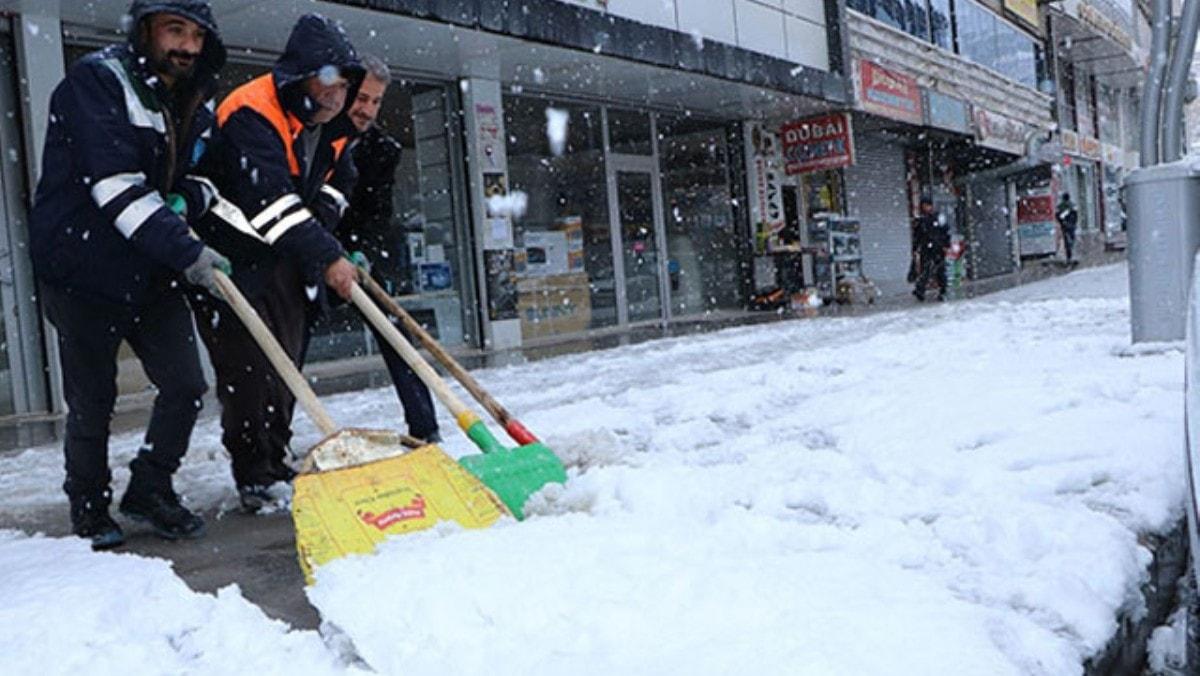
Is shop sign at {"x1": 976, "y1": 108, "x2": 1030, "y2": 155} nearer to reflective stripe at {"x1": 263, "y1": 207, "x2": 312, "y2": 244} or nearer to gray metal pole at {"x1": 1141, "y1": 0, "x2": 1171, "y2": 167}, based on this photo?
gray metal pole at {"x1": 1141, "y1": 0, "x2": 1171, "y2": 167}

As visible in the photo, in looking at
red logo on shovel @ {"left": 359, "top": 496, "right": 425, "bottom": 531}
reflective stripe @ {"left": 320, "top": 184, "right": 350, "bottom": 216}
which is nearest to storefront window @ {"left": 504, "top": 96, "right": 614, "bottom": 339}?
reflective stripe @ {"left": 320, "top": 184, "right": 350, "bottom": 216}

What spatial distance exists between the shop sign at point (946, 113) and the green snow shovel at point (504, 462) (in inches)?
645

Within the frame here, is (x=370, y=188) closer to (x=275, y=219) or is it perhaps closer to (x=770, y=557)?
(x=275, y=219)

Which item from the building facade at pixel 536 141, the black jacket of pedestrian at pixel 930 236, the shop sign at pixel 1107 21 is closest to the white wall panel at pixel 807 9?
the building facade at pixel 536 141

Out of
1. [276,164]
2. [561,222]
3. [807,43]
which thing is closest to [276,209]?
[276,164]

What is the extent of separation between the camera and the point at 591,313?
13.9m

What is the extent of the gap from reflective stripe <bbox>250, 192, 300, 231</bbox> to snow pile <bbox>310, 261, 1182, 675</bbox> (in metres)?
1.33

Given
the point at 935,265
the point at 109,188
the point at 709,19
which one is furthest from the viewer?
the point at 935,265

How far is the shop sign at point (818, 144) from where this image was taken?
15.9 metres

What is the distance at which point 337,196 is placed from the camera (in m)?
3.82

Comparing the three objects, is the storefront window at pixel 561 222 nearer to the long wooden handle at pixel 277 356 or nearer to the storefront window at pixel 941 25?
the long wooden handle at pixel 277 356

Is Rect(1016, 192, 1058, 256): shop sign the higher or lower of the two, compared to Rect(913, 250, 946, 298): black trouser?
higher

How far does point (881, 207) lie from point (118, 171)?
1992 centimetres

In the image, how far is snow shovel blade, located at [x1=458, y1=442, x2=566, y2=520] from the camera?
9.51 feet
